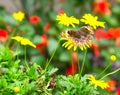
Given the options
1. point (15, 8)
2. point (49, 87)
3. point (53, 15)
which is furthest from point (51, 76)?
point (15, 8)

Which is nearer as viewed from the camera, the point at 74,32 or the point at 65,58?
the point at 74,32

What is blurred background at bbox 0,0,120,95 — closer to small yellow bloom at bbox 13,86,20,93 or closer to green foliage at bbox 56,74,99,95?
green foliage at bbox 56,74,99,95

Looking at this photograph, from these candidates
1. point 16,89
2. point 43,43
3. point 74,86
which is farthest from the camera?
point 43,43

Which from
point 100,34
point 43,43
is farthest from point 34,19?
point 100,34

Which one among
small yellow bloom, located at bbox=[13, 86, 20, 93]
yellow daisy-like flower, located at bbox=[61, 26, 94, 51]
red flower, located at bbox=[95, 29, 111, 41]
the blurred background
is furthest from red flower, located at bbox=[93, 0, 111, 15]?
small yellow bloom, located at bbox=[13, 86, 20, 93]

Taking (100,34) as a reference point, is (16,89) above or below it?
below

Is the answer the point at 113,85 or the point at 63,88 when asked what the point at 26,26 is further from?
the point at 63,88

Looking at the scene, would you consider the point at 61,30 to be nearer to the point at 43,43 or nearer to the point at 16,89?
the point at 43,43

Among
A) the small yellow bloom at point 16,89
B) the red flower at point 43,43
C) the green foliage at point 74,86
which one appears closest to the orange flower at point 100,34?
the red flower at point 43,43

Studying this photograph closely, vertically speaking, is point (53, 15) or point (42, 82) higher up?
point (53, 15)

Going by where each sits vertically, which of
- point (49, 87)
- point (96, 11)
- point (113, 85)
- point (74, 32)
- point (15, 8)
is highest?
point (15, 8)
